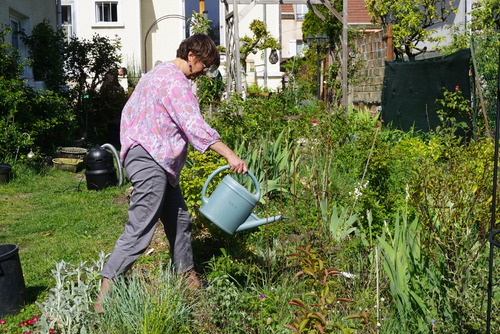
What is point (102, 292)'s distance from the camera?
120 inches

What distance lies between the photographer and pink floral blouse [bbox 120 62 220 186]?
121 inches

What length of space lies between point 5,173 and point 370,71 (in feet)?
21.0

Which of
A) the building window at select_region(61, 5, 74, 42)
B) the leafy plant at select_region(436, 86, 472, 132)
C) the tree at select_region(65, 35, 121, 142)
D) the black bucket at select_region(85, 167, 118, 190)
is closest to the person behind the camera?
the leafy plant at select_region(436, 86, 472, 132)

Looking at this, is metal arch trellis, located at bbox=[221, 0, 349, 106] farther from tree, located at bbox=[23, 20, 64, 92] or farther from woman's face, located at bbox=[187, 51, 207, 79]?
woman's face, located at bbox=[187, 51, 207, 79]

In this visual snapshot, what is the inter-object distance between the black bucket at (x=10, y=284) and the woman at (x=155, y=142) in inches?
24.6

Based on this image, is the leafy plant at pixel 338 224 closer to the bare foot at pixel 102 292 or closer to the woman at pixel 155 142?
the woman at pixel 155 142

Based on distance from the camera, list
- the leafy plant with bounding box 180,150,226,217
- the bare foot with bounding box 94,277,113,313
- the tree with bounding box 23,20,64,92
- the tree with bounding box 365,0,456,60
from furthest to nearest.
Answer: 1. the tree with bounding box 23,20,64,92
2. the tree with bounding box 365,0,456,60
3. the leafy plant with bounding box 180,150,226,217
4. the bare foot with bounding box 94,277,113,313

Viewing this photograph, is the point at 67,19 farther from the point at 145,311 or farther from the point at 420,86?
the point at 145,311

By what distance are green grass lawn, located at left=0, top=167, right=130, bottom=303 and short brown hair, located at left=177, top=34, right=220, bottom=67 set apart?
1.59 metres

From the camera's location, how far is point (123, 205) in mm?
6586

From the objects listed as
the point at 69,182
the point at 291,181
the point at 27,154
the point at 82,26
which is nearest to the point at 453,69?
the point at 291,181

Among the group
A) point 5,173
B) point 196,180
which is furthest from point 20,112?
point 196,180

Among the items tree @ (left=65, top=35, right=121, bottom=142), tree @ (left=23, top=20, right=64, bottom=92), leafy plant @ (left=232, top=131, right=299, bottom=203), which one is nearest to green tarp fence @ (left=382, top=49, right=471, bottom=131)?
A: leafy plant @ (left=232, top=131, right=299, bottom=203)

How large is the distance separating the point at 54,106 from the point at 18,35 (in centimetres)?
321
